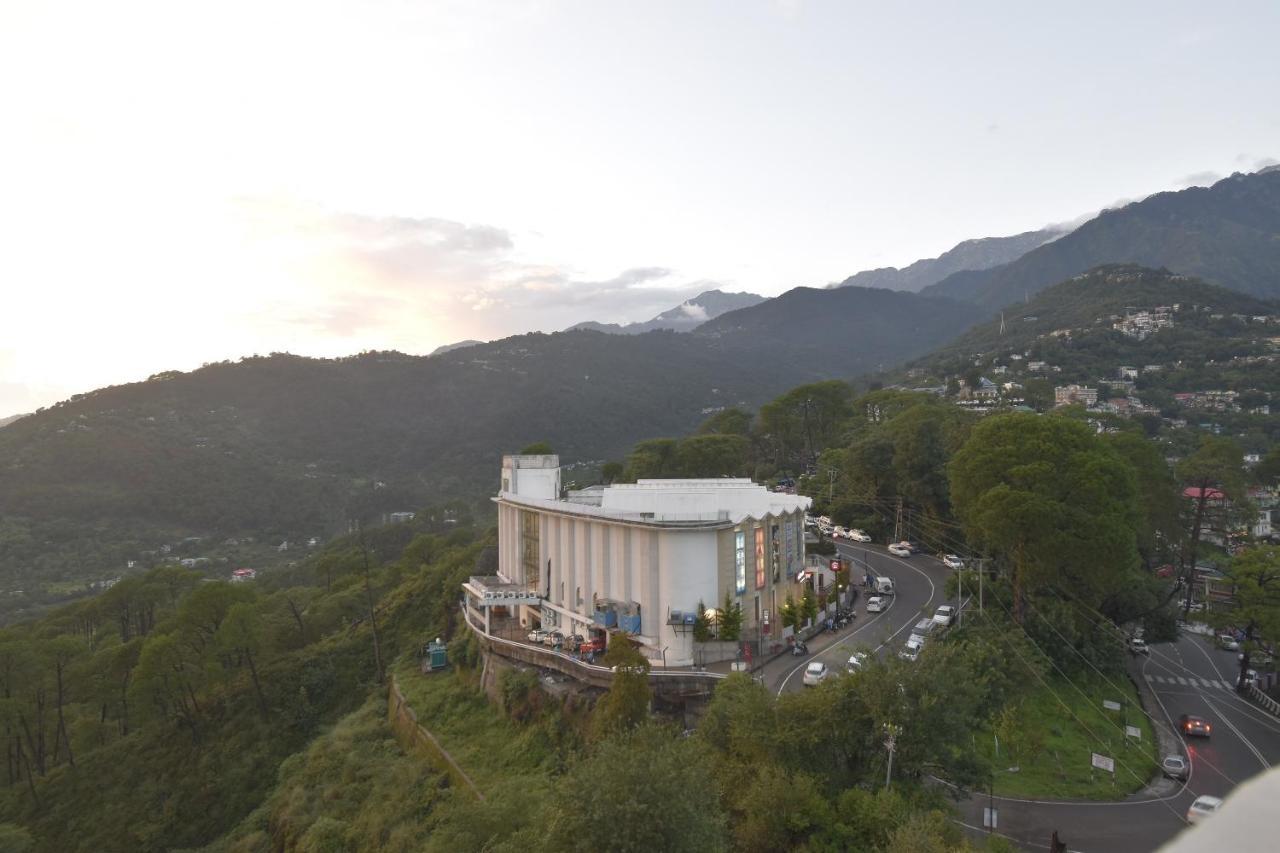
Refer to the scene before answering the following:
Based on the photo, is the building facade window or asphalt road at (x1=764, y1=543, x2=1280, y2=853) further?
the building facade window

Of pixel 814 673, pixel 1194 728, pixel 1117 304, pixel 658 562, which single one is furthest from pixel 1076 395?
pixel 658 562

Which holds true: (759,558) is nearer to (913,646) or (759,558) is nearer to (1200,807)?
(913,646)

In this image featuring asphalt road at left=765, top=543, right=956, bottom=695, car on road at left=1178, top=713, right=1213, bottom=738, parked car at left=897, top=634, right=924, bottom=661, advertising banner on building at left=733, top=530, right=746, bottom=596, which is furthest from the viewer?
advertising banner on building at left=733, top=530, right=746, bottom=596

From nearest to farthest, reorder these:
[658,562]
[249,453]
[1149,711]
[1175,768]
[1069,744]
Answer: [1175,768] → [1069,744] → [658,562] → [1149,711] → [249,453]

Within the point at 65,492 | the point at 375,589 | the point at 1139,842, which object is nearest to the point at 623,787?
the point at 1139,842

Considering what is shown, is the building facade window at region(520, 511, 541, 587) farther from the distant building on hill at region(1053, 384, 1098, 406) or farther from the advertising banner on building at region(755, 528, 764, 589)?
the distant building on hill at region(1053, 384, 1098, 406)

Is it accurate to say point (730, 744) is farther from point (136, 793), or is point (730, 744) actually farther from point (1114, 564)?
point (136, 793)

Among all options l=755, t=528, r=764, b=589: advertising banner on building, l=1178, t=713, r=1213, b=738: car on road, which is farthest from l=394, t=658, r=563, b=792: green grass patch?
l=1178, t=713, r=1213, b=738: car on road
